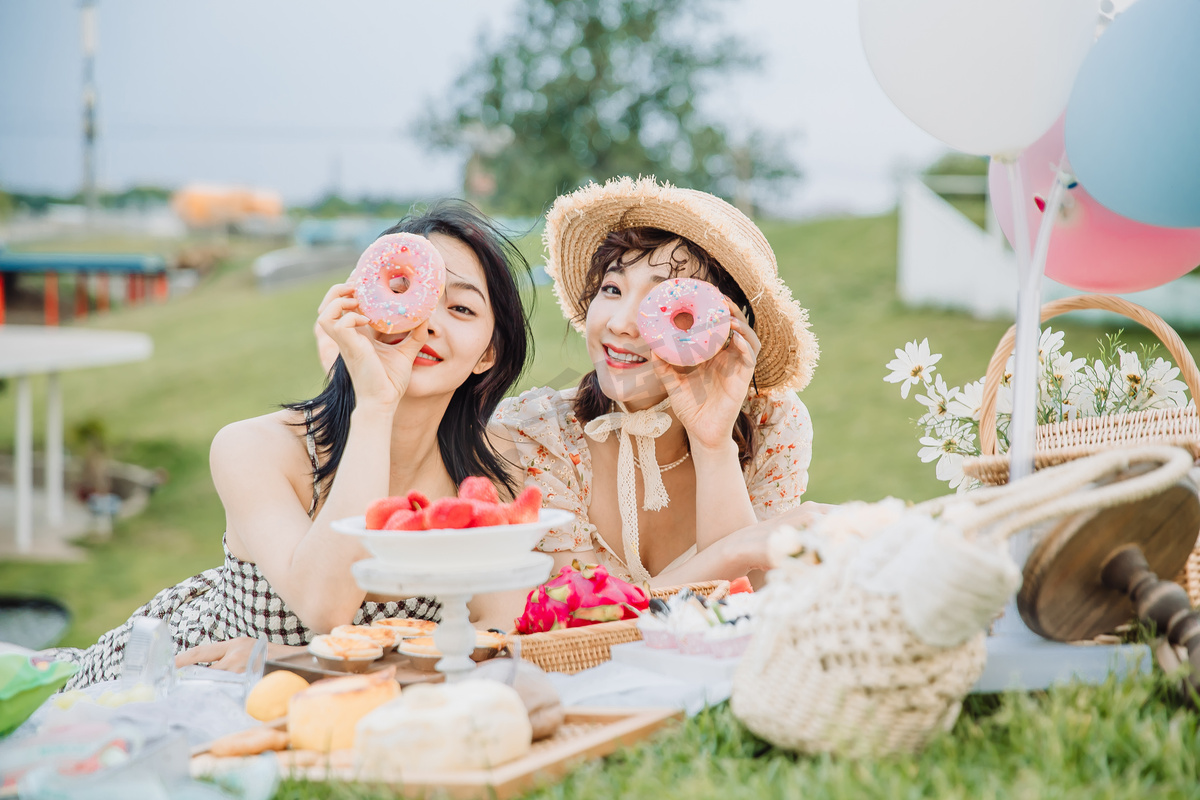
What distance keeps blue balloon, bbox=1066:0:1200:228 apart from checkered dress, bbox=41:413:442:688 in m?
1.83

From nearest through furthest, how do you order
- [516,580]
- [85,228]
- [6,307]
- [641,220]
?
[516,580]
[641,220]
[6,307]
[85,228]

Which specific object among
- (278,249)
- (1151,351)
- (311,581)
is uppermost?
(278,249)

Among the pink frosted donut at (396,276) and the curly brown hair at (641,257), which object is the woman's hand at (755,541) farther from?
the pink frosted donut at (396,276)

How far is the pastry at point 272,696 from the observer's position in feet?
5.32

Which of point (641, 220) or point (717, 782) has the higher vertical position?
point (641, 220)

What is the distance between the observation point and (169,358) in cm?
2159

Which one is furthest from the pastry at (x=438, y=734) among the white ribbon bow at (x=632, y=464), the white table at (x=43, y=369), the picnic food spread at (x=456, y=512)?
the white table at (x=43, y=369)

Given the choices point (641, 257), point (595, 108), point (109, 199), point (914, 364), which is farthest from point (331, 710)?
point (109, 199)

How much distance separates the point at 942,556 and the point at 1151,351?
1576mm

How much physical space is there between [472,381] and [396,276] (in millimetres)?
514

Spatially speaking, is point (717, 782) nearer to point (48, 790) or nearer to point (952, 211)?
point (48, 790)

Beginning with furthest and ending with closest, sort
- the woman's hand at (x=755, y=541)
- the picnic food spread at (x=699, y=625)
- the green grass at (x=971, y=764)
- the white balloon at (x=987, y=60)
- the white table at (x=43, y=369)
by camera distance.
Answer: the white table at (x=43, y=369) < the woman's hand at (x=755, y=541) < the white balloon at (x=987, y=60) < the picnic food spread at (x=699, y=625) < the green grass at (x=971, y=764)

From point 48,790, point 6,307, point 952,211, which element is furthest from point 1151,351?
point 6,307

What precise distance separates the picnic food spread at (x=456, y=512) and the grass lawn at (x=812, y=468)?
1.28 feet
